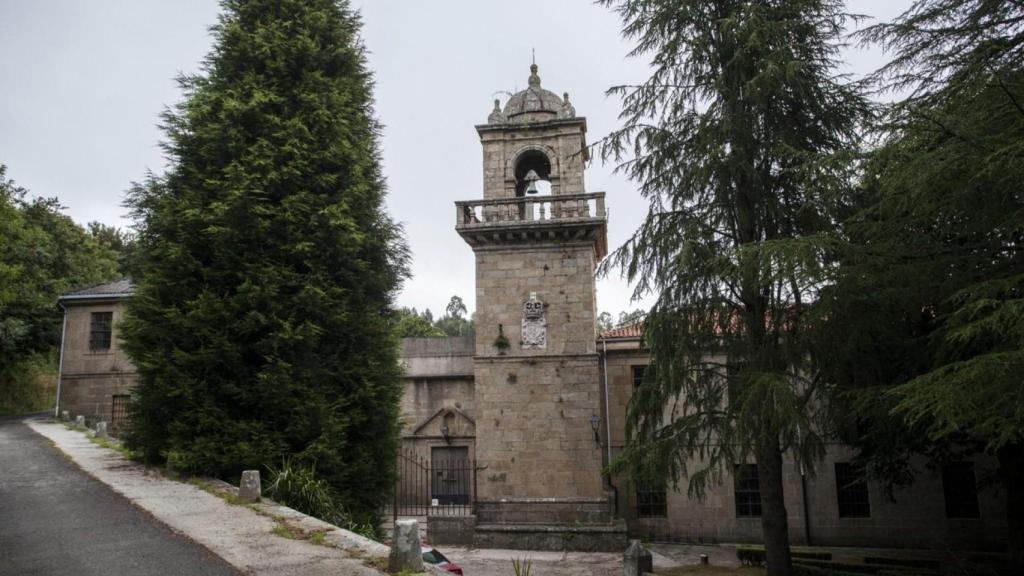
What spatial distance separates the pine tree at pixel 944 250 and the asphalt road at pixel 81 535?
7.24 m

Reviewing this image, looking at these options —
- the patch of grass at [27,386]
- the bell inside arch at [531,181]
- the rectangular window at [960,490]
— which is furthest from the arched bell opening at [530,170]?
the patch of grass at [27,386]

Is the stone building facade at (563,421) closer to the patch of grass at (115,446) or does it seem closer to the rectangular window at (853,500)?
the rectangular window at (853,500)

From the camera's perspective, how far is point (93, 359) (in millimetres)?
22734

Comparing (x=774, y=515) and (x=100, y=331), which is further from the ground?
(x=100, y=331)

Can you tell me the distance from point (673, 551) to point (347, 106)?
13948mm

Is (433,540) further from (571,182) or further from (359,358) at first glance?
(571,182)

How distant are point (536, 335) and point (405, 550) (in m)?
11.5

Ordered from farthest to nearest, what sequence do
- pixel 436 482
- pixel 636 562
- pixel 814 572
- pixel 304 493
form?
pixel 436 482
pixel 814 572
pixel 636 562
pixel 304 493

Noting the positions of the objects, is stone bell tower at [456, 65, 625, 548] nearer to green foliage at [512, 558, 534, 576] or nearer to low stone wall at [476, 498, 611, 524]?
low stone wall at [476, 498, 611, 524]

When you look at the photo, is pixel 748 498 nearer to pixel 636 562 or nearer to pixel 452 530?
pixel 636 562

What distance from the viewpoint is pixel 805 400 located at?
10406mm

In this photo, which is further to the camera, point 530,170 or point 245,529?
point 530,170

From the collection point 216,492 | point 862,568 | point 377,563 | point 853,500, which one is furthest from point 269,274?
point 853,500

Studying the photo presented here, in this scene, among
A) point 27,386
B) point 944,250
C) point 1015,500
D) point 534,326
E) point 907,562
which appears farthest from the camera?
point 27,386
